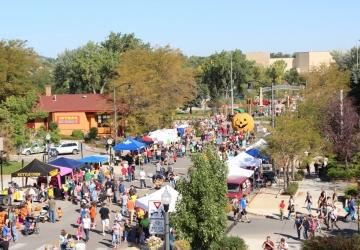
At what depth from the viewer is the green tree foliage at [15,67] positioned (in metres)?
58.0

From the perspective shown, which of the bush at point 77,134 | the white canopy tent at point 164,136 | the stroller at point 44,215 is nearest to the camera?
the stroller at point 44,215

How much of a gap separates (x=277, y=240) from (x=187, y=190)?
7411 mm

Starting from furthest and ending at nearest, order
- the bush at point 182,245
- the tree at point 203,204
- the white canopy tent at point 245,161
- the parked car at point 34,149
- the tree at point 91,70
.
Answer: the tree at point 91,70 < the parked car at point 34,149 < the white canopy tent at point 245,161 < the bush at point 182,245 < the tree at point 203,204

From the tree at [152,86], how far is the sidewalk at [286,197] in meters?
21.5

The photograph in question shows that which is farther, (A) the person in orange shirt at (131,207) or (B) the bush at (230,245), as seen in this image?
(A) the person in orange shirt at (131,207)

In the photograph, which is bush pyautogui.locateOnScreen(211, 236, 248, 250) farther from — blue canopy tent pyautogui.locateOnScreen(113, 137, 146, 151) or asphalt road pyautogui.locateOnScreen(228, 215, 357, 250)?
blue canopy tent pyautogui.locateOnScreen(113, 137, 146, 151)

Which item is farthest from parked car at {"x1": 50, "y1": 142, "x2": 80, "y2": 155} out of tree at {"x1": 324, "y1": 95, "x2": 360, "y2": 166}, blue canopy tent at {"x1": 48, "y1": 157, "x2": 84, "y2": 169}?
tree at {"x1": 324, "y1": 95, "x2": 360, "y2": 166}

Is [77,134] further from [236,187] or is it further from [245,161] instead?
[236,187]

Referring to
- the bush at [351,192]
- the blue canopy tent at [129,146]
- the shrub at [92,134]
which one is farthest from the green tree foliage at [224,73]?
the bush at [351,192]

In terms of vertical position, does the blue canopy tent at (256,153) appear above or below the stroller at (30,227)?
above

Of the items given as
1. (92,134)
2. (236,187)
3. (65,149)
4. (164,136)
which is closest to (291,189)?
(236,187)

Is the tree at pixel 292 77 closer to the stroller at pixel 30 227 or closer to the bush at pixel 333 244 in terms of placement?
the stroller at pixel 30 227

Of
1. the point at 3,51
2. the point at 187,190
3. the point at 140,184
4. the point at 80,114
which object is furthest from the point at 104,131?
the point at 187,190

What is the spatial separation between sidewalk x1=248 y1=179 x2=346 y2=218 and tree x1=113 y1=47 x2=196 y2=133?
2147cm
